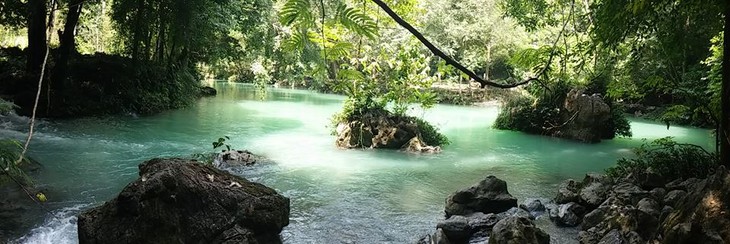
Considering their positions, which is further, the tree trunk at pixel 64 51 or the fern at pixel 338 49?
the tree trunk at pixel 64 51

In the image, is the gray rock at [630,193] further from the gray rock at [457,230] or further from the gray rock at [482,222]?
the gray rock at [457,230]

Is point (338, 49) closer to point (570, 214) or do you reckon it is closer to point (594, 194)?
point (570, 214)

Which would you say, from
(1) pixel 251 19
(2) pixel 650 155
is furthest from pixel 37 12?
(2) pixel 650 155

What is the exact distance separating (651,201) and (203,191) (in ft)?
18.3

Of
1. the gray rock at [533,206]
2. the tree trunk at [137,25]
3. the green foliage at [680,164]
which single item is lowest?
the gray rock at [533,206]

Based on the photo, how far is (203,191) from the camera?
5.84m

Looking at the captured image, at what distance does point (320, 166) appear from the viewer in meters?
11.1

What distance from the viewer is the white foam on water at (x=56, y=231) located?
5.84 metres

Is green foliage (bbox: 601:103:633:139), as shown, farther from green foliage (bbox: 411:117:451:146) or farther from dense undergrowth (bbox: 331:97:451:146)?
dense undergrowth (bbox: 331:97:451:146)

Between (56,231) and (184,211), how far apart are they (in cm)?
185

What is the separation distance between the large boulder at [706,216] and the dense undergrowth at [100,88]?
15.6 metres

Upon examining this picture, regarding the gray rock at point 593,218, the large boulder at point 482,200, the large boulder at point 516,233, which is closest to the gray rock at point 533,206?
the large boulder at point 482,200

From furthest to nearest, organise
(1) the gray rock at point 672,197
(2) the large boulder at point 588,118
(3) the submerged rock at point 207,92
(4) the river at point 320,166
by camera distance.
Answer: (3) the submerged rock at point 207,92, (2) the large boulder at point 588,118, (4) the river at point 320,166, (1) the gray rock at point 672,197

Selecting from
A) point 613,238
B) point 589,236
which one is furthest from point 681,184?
point 613,238
